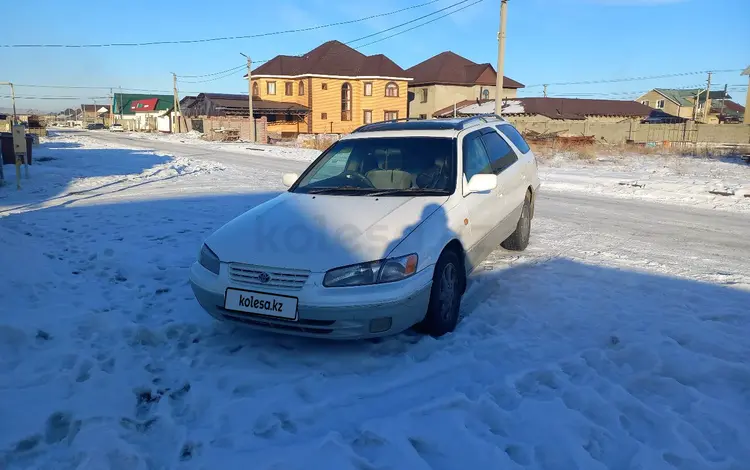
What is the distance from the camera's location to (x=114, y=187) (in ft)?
40.1

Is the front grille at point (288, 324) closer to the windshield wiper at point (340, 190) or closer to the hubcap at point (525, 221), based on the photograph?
the windshield wiper at point (340, 190)

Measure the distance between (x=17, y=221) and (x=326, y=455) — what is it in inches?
287

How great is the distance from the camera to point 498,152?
5.77m

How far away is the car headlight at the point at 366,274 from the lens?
3.44m

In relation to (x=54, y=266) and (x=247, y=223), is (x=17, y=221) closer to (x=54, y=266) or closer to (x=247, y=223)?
(x=54, y=266)

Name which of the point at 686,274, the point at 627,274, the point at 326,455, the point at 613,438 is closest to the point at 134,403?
the point at 326,455

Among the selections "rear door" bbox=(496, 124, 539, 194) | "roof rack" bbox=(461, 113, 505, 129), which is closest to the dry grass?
"rear door" bbox=(496, 124, 539, 194)

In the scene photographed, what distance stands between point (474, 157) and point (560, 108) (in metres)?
48.8

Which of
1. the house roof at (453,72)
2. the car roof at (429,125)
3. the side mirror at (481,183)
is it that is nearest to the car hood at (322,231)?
the side mirror at (481,183)

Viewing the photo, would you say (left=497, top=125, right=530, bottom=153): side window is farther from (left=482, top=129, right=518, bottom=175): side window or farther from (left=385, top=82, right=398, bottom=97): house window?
(left=385, top=82, right=398, bottom=97): house window

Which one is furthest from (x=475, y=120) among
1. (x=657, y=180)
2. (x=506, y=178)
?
(x=657, y=180)

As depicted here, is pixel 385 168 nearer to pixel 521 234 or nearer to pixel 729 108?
pixel 521 234

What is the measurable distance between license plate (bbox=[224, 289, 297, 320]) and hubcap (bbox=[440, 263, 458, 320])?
1.16m

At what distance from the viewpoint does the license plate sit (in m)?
3.41
